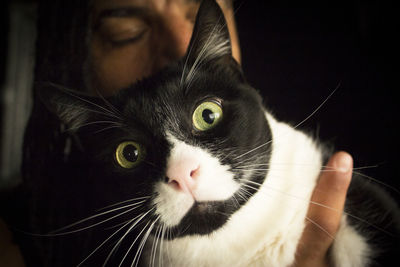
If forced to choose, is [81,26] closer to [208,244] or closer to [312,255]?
[208,244]

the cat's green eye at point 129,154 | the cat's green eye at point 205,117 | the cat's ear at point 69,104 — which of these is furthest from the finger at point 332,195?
the cat's ear at point 69,104

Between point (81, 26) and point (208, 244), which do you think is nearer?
point (208, 244)

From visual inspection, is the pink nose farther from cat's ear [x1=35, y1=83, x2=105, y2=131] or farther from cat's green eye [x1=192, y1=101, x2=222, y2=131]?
cat's ear [x1=35, y1=83, x2=105, y2=131]

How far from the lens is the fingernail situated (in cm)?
48

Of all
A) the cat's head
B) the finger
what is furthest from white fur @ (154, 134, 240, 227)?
the finger

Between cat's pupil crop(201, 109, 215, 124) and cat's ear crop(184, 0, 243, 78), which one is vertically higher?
cat's ear crop(184, 0, 243, 78)

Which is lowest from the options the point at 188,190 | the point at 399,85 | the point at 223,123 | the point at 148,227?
the point at 148,227

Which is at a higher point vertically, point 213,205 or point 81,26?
point 81,26

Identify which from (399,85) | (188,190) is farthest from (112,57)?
(399,85)

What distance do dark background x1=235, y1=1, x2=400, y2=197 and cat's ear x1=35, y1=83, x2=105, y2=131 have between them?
12.9 inches

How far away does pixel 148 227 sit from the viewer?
0.53 m

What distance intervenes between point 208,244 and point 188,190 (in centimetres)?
16

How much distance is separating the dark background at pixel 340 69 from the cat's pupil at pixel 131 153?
10.7 inches

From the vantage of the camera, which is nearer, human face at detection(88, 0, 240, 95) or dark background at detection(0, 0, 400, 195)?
dark background at detection(0, 0, 400, 195)
